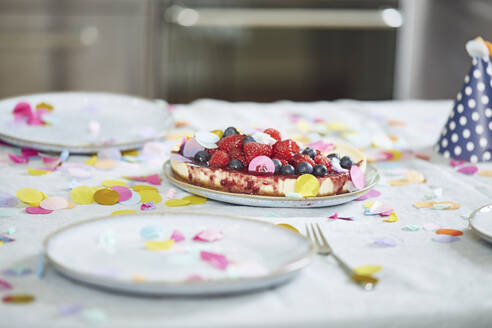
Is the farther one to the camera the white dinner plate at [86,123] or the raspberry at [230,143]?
the white dinner plate at [86,123]

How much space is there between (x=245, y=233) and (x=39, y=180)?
17.9 inches

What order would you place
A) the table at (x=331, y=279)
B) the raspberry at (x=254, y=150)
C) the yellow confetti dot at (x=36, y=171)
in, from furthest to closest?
the yellow confetti dot at (x=36, y=171)
the raspberry at (x=254, y=150)
the table at (x=331, y=279)

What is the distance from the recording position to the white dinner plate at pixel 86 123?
1288 mm

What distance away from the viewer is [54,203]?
3.34ft

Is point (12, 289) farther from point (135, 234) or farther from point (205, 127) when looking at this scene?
point (205, 127)

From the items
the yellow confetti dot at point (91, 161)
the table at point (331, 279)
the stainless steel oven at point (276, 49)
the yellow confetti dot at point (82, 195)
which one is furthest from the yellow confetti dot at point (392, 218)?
the stainless steel oven at point (276, 49)

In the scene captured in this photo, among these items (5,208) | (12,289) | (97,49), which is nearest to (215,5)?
(97,49)

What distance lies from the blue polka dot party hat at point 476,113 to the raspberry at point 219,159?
53 cm

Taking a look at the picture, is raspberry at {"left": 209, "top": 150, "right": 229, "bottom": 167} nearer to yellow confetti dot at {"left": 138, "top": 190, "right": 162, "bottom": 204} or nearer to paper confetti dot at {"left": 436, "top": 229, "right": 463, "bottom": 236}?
yellow confetti dot at {"left": 138, "top": 190, "right": 162, "bottom": 204}

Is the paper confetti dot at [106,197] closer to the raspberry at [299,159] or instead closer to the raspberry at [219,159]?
the raspberry at [219,159]

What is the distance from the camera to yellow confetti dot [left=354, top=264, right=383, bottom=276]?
80 centimetres

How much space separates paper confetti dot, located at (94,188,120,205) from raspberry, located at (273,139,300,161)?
0.26 metres

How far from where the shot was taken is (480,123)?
132 cm

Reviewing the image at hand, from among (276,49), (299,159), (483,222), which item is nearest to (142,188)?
(299,159)
